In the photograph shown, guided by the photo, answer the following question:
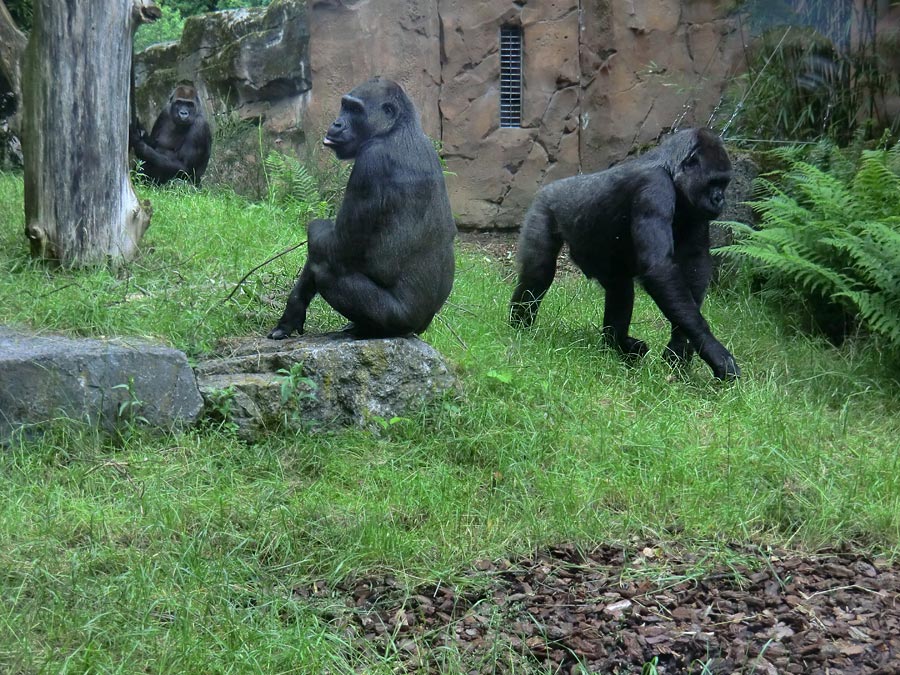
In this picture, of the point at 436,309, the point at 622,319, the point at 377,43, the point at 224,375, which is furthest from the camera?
the point at 377,43

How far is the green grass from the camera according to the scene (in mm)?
2820

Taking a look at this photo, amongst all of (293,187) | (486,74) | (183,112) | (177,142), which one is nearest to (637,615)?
(293,187)

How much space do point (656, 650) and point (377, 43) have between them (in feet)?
24.1

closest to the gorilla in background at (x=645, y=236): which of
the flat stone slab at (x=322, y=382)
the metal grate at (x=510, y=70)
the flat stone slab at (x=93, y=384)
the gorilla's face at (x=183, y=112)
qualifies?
the flat stone slab at (x=322, y=382)

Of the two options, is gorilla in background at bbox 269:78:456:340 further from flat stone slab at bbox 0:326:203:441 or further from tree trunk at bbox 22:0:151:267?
tree trunk at bbox 22:0:151:267

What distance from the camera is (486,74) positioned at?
9.16m

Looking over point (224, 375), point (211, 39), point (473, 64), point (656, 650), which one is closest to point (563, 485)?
point (656, 650)

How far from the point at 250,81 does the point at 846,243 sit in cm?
596

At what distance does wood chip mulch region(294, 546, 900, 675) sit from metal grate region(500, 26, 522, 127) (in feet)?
21.4

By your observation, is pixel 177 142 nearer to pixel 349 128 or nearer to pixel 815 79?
pixel 349 128

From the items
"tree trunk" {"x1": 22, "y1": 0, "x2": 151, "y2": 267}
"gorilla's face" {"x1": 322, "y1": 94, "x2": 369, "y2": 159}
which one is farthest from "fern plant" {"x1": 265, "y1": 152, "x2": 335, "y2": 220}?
Result: "gorilla's face" {"x1": 322, "y1": 94, "x2": 369, "y2": 159}

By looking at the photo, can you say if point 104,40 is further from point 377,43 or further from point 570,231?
point 377,43

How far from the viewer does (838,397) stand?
5.05 meters

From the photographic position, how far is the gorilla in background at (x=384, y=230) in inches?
175
